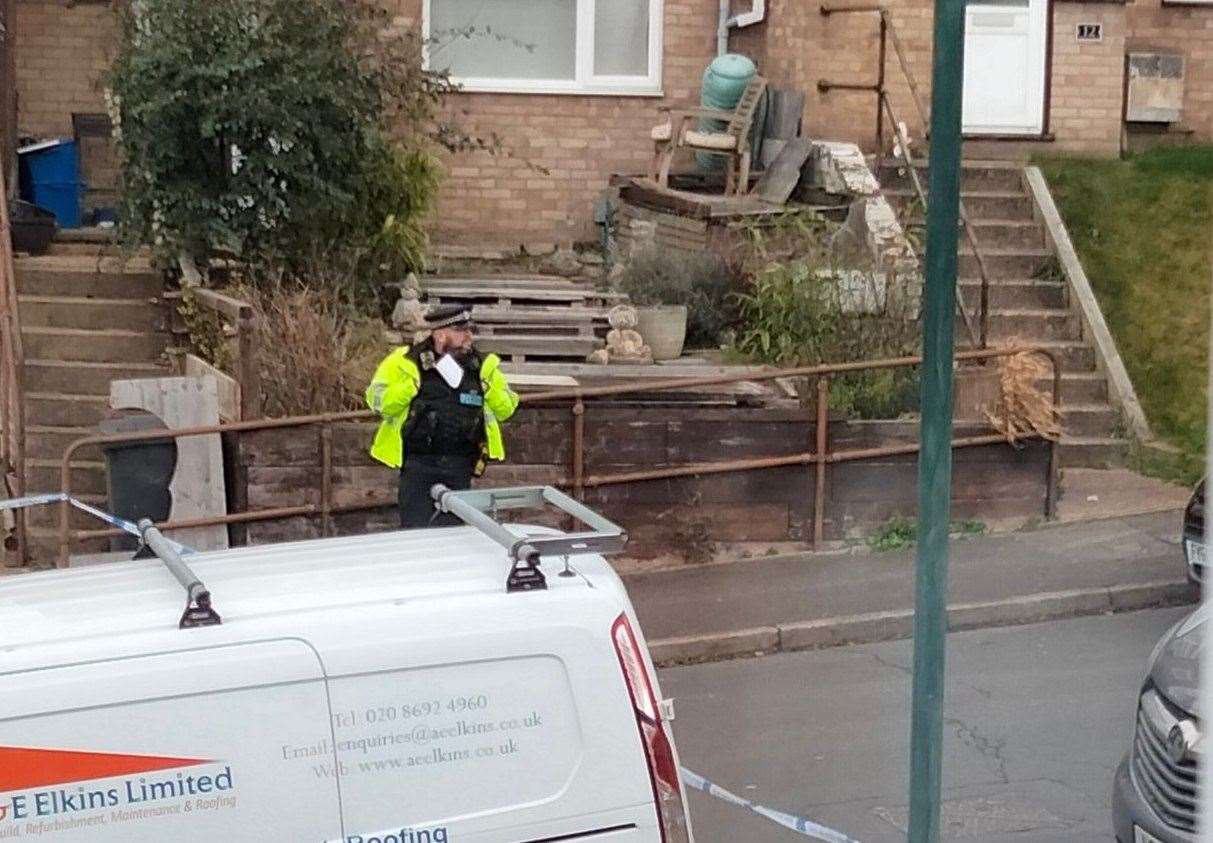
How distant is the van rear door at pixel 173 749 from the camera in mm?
3363

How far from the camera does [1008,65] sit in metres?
15.2

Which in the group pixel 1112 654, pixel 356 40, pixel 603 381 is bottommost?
pixel 1112 654

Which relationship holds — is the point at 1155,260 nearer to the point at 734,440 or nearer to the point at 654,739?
the point at 734,440

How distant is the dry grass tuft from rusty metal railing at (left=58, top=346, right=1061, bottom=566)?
0.22 feet

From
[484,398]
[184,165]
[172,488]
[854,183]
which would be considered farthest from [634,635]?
[854,183]

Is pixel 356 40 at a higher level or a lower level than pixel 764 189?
higher

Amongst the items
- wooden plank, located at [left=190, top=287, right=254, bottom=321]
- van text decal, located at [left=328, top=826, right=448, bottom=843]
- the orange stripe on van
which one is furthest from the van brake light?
wooden plank, located at [left=190, top=287, right=254, bottom=321]

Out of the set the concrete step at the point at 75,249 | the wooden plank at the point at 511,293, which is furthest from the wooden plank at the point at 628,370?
the concrete step at the point at 75,249

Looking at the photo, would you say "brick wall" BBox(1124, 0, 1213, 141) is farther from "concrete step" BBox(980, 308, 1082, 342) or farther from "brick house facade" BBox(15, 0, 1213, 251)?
"concrete step" BBox(980, 308, 1082, 342)

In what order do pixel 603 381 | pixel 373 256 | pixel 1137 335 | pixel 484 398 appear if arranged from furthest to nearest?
pixel 1137 335 < pixel 373 256 < pixel 603 381 < pixel 484 398

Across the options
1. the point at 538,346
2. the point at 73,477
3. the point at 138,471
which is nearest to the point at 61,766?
the point at 138,471

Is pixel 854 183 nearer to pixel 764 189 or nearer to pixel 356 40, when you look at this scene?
pixel 764 189

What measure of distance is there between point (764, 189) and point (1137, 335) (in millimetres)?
3115

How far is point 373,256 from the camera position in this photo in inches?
483
